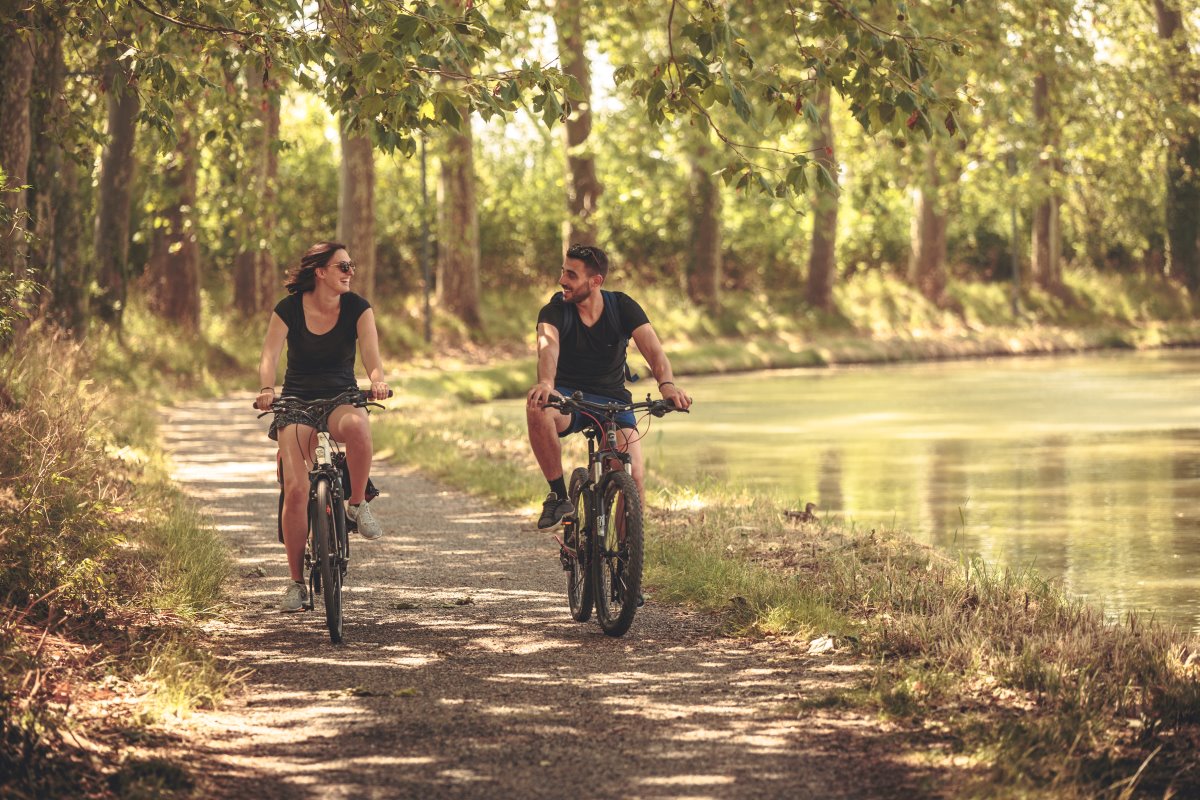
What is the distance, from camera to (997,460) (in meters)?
17.2

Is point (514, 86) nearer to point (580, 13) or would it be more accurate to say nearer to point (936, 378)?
point (580, 13)

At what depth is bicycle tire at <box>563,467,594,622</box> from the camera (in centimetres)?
787

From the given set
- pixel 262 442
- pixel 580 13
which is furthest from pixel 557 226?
pixel 262 442

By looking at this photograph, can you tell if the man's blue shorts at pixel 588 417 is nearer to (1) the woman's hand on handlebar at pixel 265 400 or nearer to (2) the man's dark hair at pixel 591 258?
(2) the man's dark hair at pixel 591 258

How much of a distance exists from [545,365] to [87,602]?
243cm

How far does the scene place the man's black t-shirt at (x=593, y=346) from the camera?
800 centimetres

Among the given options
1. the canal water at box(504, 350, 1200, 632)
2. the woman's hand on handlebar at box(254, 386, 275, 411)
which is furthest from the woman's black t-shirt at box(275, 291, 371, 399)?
the canal water at box(504, 350, 1200, 632)

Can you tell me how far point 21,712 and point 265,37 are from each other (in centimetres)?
432

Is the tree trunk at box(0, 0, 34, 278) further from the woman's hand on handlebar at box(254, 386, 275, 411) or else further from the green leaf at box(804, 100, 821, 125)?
the green leaf at box(804, 100, 821, 125)

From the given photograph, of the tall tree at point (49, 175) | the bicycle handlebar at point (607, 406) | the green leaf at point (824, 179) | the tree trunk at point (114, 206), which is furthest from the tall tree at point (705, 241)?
the bicycle handlebar at point (607, 406)

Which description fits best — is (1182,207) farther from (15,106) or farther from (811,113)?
(811,113)

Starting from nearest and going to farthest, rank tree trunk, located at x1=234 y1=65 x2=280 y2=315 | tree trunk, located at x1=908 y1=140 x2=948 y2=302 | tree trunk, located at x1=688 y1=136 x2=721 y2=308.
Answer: tree trunk, located at x1=234 y1=65 x2=280 y2=315 → tree trunk, located at x1=688 y1=136 x2=721 y2=308 → tree trunk, located at x1=908 y1=140 x2=948 y2=302

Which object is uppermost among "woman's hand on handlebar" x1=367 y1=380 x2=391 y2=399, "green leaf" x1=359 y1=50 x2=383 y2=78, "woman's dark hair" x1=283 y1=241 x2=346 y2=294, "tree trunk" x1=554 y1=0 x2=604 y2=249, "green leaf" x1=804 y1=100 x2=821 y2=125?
"tree trunk" x1=554 y1=0 x2=604 y2=249

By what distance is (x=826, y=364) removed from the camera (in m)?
34.6
